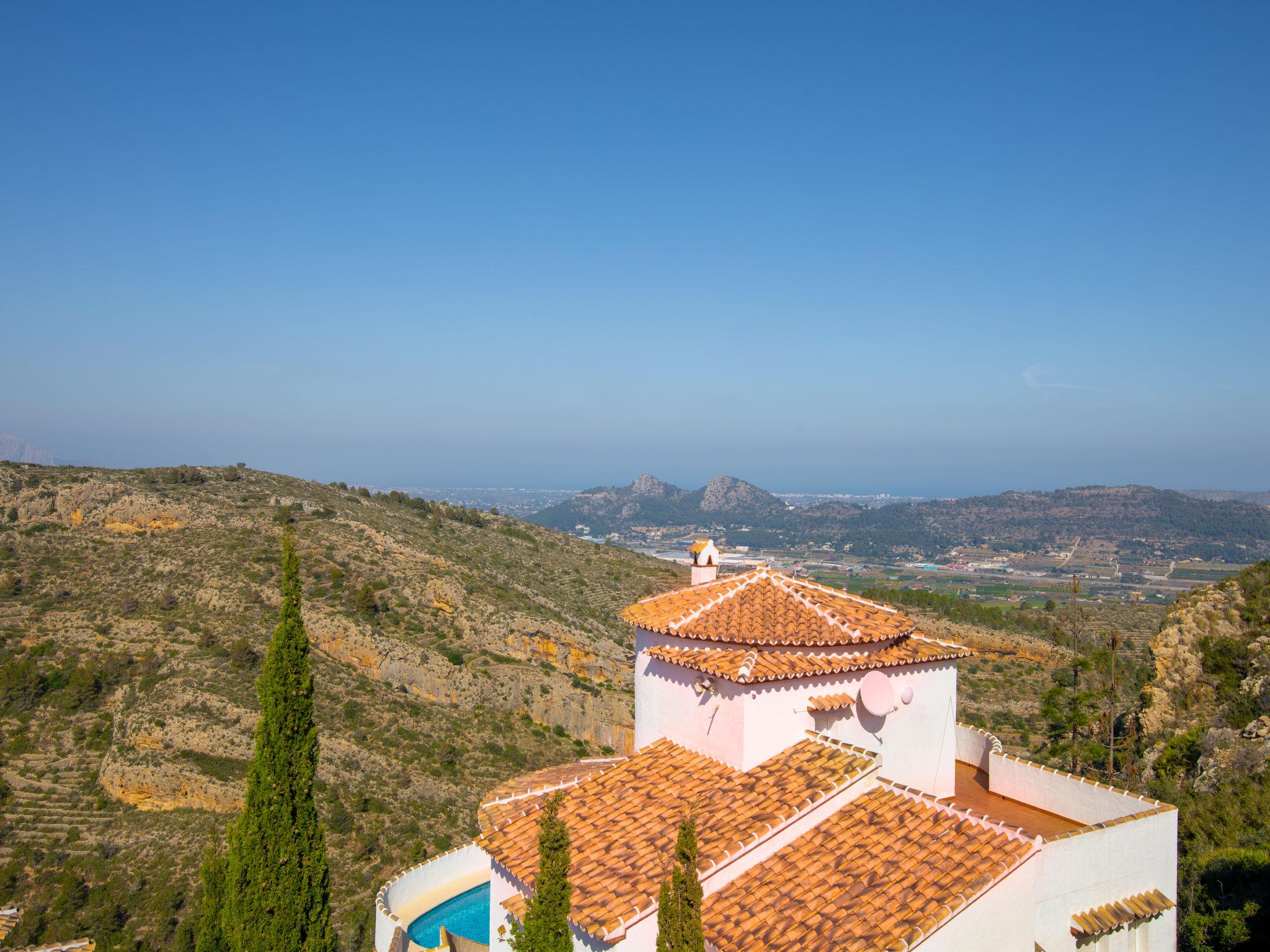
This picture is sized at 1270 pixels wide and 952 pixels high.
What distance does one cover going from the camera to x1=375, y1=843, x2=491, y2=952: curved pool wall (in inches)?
522

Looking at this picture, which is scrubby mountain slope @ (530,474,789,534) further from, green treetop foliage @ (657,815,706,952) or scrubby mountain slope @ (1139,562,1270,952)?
green treetop foliage @ (657,815,706,952)

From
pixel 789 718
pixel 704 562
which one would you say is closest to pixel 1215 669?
pixel 704 562

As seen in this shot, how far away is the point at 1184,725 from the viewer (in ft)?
85.3

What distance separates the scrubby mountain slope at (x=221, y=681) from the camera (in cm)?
2319

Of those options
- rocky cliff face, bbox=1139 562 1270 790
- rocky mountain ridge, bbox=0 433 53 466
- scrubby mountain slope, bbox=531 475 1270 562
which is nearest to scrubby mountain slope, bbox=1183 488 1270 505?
scrubby mountain slope, bbox=531 475 1270 562

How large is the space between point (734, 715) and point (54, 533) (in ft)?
138

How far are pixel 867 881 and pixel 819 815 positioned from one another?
3.52 ft

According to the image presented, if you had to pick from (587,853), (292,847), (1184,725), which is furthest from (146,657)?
(1184,725)

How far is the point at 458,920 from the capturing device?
14.2 m

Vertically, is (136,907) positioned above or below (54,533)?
below

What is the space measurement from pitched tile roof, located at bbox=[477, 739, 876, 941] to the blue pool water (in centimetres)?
395

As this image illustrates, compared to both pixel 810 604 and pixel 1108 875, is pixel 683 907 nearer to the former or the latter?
pixel 1108 875

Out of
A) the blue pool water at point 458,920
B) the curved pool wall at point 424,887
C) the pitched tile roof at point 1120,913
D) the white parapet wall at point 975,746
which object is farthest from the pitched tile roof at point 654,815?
the white parapet wall at point 975,746

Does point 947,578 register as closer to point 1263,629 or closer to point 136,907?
point 1263,629
